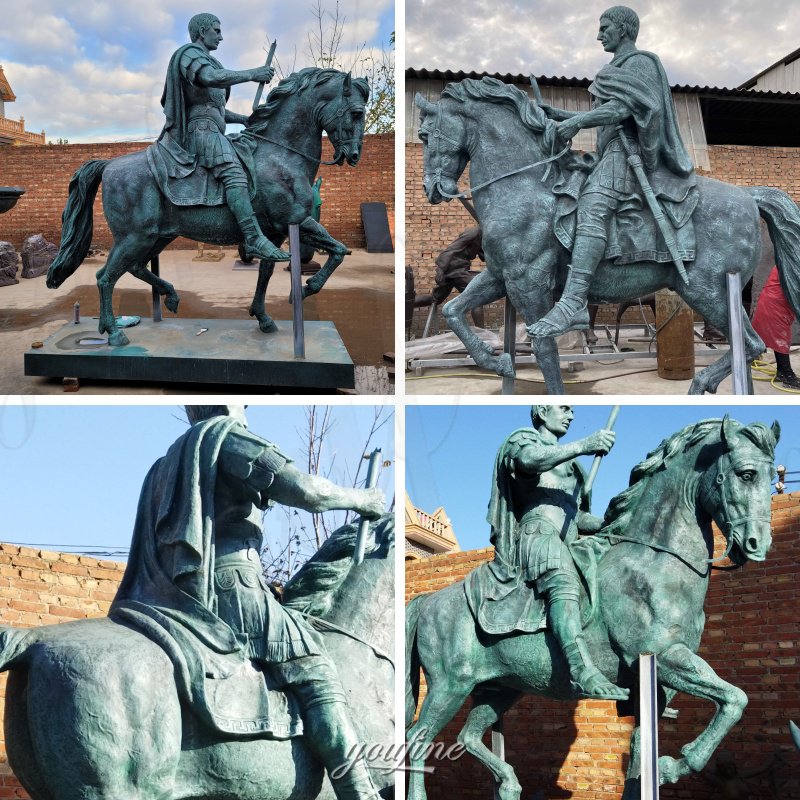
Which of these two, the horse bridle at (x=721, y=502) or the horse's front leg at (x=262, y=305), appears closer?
the horse bridle at (x=721, y=502)

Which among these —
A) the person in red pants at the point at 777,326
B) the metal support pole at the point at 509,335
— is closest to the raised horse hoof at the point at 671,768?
the metal support pole at the point at 509,335

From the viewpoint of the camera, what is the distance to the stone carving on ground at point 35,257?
457 inches

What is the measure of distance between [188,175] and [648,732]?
3670 mm

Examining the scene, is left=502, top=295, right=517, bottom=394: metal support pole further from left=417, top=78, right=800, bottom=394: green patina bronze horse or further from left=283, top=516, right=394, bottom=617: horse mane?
left=283, top=516, right=394, bottom=617: horse mane

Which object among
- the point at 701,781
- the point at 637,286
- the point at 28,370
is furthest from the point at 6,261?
the point at 701,781

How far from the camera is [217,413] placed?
408 cm

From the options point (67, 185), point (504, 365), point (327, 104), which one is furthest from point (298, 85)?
point (67, 185)

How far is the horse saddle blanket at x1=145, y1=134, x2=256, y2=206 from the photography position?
5.99 meters

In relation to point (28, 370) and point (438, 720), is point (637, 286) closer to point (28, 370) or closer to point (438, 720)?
point (438, 720)

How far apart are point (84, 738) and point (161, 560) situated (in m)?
0.67

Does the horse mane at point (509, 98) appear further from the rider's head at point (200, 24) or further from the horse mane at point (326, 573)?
the horse mane at point (326, 573)

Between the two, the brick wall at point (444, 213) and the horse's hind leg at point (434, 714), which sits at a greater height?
the brick wall at point (444, 213)

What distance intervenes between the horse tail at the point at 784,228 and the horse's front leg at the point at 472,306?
1457mm

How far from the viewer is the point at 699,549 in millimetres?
4859
